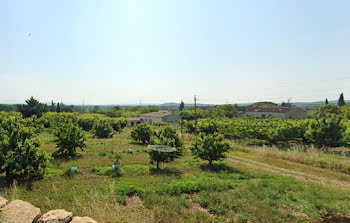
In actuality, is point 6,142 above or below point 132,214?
above

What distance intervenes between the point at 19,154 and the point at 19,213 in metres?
3.71

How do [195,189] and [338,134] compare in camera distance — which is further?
[338,134]

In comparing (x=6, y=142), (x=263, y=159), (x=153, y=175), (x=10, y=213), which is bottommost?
(x=263, y=159)

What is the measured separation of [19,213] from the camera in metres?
4.66

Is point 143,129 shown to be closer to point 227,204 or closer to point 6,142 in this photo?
point 6,142

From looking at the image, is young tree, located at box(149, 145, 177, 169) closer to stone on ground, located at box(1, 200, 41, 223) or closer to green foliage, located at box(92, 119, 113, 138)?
stone on ground, located at box(1, 200, 41, 223)

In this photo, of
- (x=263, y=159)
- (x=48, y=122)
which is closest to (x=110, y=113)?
(x=48, y=122)

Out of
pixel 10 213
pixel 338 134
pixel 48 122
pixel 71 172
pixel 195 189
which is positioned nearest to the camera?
pixel 10 213

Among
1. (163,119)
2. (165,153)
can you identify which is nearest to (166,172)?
(165,153)

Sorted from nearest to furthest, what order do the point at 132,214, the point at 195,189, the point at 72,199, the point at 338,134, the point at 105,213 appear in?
the point at 105,213 < the point at 132,214 < the point at 72,199 < the point at 195,189 < the point at 338,134

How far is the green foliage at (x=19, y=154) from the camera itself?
726 centimetres

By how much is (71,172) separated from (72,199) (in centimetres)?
325

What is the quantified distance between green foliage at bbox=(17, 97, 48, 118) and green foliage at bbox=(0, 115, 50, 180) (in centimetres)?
3821

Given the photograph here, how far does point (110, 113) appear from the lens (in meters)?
60.9
